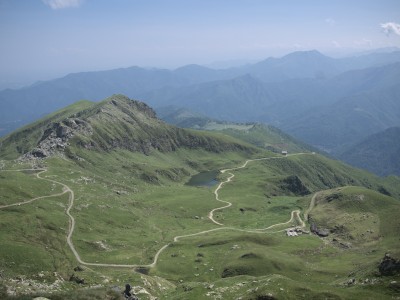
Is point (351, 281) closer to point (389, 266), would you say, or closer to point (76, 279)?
point (389, 266)

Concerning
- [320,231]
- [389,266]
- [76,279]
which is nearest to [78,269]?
[76,279]

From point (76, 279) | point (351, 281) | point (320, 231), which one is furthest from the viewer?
point (320, 231)

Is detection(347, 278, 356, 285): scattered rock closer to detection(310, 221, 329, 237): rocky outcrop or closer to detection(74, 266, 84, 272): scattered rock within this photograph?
detection(74, 266, 84, 272): scattered rock

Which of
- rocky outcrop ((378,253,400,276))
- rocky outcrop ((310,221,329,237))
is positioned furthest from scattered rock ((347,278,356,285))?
rocky outcrop ((310,221,329,237))

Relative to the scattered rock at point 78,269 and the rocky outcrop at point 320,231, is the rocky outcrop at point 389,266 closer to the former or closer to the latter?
the scattered rock at point 78,269

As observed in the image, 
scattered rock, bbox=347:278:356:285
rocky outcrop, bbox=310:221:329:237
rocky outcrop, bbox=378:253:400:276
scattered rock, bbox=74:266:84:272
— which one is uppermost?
rocky outcrop, bbox=378:253:400:276

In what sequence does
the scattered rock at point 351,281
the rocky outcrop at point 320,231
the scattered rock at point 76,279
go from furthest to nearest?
the rocky outcrop at point 320,231
the scattered rock at point 76,279
the scattered rock at point 351,281

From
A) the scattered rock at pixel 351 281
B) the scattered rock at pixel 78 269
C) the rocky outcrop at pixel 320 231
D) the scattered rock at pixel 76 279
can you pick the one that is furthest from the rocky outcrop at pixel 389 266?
the rocky outcrop at pixel 320 231

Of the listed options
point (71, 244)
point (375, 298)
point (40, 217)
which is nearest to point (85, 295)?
point (375, 298)

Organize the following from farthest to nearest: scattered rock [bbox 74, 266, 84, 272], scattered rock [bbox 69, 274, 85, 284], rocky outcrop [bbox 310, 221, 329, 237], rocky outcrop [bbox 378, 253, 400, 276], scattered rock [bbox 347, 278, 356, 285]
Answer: rocky outcrop [bbox 310, 221, 329, 237] < scattered rock [bbox 74, 266, 84, 272] < scattered rock [bbox 69, 274, 85, 284] < scattered rock [bbox 347, 278, 356, 285] < rocky outcrop [bbox 378, 253, 400, 276]

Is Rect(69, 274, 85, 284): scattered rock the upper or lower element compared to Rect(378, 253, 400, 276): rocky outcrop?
lower

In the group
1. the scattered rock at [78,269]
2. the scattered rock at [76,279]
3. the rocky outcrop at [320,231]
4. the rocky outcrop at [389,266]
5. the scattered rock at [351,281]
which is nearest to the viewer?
the rocky outcrop at [389,266]
